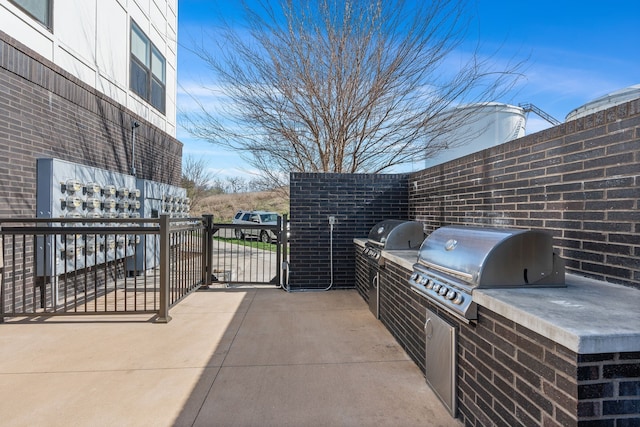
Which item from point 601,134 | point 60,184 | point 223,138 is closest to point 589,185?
point 601,134

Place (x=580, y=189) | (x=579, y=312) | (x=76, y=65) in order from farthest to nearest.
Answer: (x=76, y=65) < (x=580, y=189) < (x=579, y=312)

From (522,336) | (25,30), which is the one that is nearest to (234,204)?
(25,30)

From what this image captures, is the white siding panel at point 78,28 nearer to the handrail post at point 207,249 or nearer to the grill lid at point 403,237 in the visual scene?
the handrail post at point 207,249

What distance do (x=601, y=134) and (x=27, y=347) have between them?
5326 mm

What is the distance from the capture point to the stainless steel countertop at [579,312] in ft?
4.57

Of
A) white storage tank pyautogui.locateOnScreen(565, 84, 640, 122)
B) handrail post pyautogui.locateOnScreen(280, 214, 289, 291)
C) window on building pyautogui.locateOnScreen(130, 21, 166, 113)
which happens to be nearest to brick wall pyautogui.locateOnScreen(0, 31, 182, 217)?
window on building pyautogui.locateOnScreen(130, 21, 166, 113)

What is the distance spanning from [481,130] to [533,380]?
7.68 m

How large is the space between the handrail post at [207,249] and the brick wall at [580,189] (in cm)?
444

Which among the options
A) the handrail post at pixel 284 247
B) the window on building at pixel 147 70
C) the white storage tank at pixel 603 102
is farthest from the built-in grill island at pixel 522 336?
the window on building at pixel 147 70

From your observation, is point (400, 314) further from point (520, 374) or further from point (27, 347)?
point (27, 347)

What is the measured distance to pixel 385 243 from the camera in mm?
4402

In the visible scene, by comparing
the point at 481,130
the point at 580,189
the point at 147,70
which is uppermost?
the point at 147,70

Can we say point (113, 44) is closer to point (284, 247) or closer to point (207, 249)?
point (207, 249)

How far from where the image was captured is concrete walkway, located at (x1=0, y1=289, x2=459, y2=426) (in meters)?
2.49
